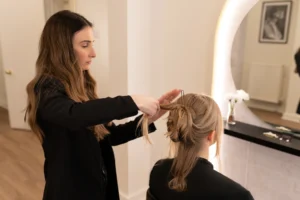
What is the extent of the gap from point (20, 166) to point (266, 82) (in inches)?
98.2

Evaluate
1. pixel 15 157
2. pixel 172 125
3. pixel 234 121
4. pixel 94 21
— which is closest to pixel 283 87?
pixel 234 121

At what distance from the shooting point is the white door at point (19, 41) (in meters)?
→ 3.56

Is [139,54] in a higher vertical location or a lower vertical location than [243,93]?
higher

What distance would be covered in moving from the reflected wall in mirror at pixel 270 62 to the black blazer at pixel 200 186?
870 mm

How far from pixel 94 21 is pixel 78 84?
2.28 metres

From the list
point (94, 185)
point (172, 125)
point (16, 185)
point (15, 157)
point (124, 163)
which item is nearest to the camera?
point (172, 125)

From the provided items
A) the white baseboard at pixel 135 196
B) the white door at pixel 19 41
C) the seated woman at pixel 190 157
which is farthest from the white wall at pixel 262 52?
the white door at pixel 19 41

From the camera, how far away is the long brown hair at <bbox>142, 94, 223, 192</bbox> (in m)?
1.02

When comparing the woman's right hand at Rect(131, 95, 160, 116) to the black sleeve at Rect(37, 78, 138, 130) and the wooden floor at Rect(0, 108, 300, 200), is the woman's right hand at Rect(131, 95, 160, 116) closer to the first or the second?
the black sleeve at Rect(37, 78, 138, 130)

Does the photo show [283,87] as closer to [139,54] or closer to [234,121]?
[234,121]

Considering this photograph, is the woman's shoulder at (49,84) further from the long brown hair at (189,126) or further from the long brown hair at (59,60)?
the long brown hair at (189,126)

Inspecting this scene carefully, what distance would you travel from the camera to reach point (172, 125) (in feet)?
3.42

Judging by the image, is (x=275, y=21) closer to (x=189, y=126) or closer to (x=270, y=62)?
(x=270, y=62)

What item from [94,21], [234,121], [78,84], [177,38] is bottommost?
[234,121]
